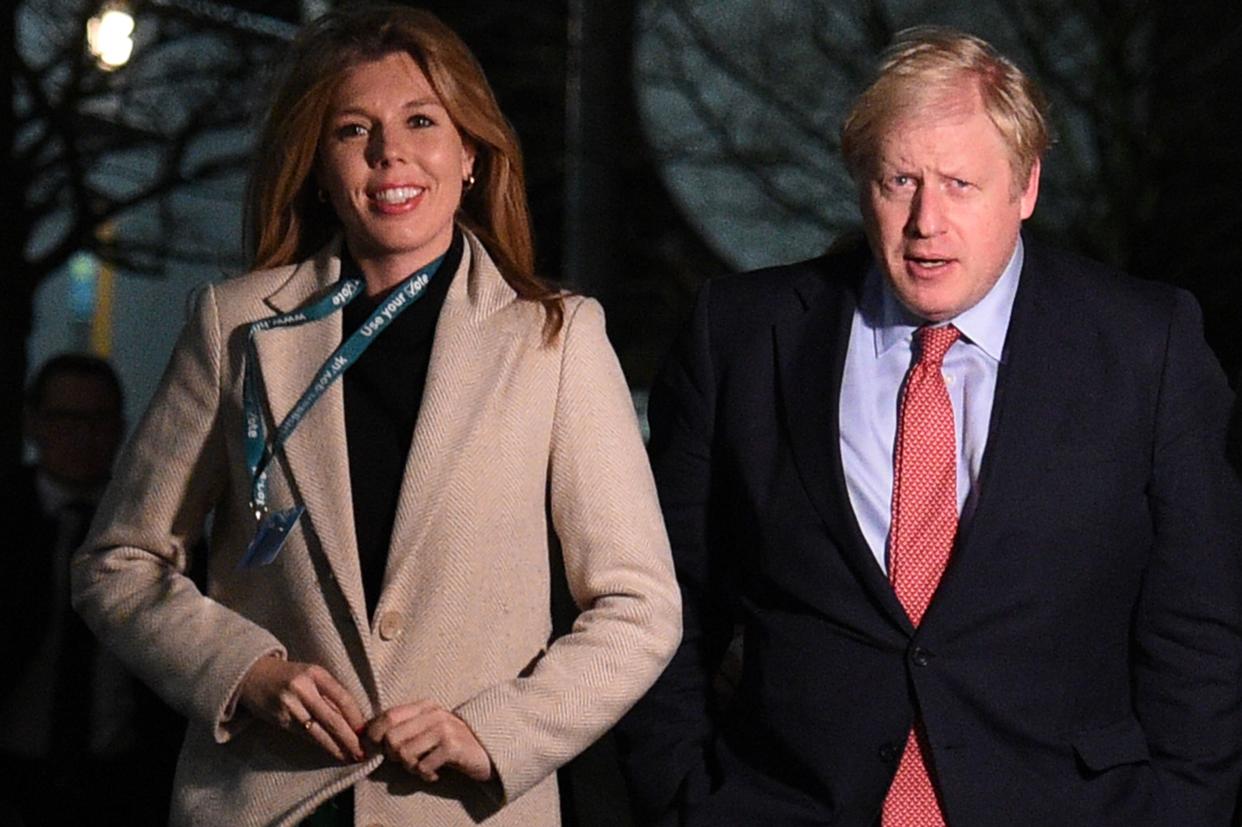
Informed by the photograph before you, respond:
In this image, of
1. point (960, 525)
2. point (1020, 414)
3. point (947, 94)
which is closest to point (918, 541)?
point (960, 525)

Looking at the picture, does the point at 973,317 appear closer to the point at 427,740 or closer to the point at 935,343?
the point at 935,343

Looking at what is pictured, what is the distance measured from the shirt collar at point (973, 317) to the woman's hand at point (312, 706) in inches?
39.9

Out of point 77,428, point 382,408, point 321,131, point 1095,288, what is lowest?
point 77,428

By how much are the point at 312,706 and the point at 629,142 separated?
13.5 feet

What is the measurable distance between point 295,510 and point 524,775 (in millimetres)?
487

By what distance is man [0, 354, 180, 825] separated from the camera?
538 centimetres

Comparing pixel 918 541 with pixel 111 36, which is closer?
pixel 918 541

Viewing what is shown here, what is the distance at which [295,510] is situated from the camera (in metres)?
3.42

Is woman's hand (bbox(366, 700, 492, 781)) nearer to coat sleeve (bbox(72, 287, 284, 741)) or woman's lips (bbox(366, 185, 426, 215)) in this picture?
coat sleeve (bbox(72, 287, 284, 741))

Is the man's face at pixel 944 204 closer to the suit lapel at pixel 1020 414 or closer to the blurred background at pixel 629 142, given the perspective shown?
the suit lapel at pixel 1020 414

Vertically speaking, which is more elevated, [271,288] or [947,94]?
[947,94]

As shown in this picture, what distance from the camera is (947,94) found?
3.62 meters

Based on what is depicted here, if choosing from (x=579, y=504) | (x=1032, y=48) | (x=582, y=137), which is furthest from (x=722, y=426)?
(x=1032, y=48)

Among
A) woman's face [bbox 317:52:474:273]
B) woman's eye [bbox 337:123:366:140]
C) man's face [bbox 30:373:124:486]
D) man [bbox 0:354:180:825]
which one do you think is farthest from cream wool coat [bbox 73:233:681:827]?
man's face [bbox 30:373:124:486]
